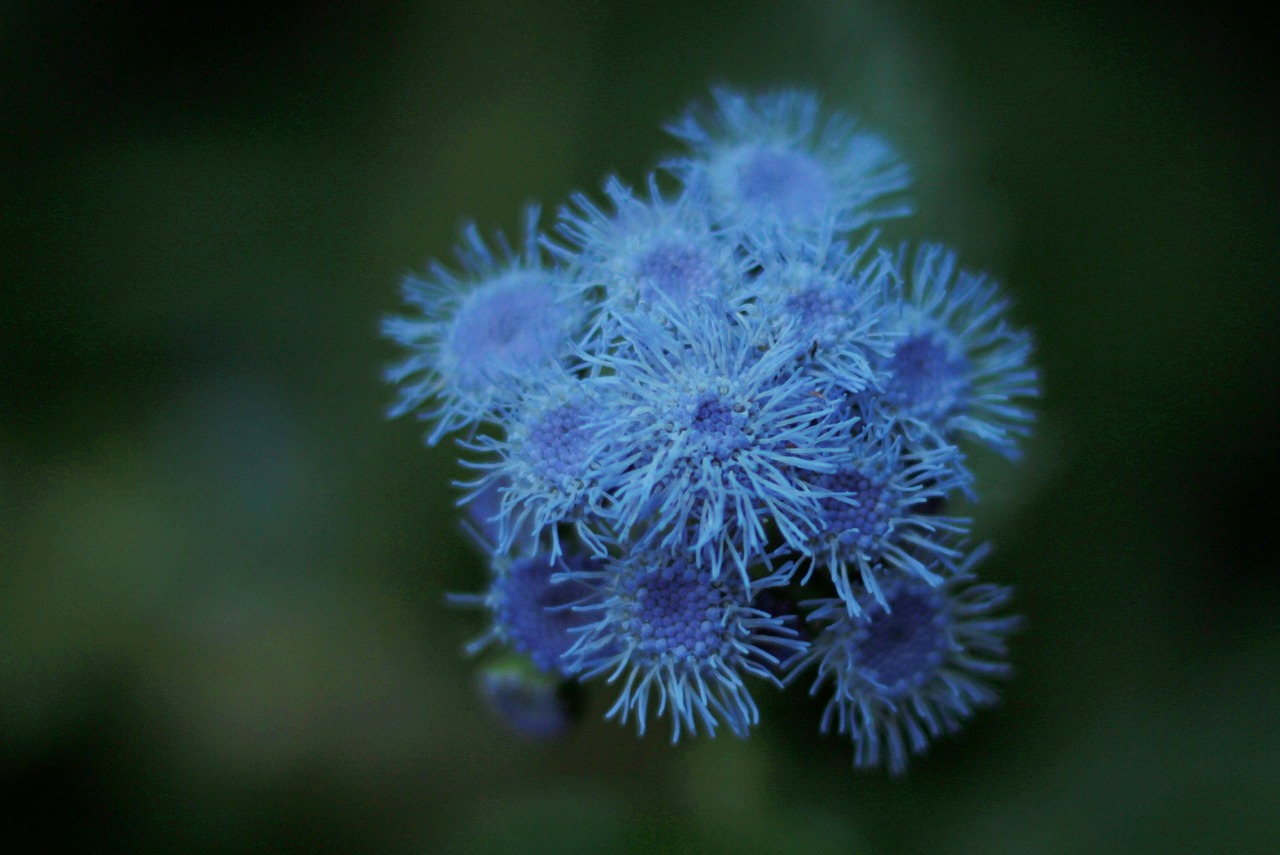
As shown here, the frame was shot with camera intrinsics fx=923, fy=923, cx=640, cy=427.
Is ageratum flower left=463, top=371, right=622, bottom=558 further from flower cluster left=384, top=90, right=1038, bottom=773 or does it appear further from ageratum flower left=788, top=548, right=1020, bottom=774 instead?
ageratum flower left=788, top=548, right=1020, bottom=774

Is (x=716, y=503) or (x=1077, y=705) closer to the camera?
(x=716, y=503)

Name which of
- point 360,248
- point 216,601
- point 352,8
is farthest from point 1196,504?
point 352,8

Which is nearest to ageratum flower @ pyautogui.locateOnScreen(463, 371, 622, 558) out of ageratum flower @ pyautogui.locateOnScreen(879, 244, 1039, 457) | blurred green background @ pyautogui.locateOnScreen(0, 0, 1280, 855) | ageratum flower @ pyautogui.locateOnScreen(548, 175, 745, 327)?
ageratum flower @ pyautogui.locateOnScreen(548, 175, 745, 327)

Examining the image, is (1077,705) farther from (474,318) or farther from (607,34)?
(607,34)

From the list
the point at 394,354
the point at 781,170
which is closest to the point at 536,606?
the point at 781,170

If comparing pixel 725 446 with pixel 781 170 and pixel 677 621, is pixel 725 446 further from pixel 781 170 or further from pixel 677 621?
pixel 781 170

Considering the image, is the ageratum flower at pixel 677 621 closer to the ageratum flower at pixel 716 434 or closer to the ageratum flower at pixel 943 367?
the ageratum flower at pixel 716 434
